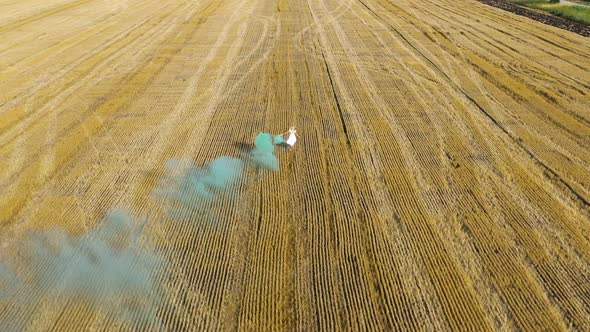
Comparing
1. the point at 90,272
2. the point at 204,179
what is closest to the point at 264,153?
the point at 204,179

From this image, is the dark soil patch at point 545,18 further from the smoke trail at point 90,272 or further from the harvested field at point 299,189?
the smoke trail at point 90,272

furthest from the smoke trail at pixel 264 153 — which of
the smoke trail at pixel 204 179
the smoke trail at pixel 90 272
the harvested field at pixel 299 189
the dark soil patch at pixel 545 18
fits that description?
the dark soil patch at pixel 545 18

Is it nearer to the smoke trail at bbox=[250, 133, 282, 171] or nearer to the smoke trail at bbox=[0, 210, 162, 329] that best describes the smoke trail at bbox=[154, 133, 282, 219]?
the smoke trail at bbox=[250, 133, 282, 171]

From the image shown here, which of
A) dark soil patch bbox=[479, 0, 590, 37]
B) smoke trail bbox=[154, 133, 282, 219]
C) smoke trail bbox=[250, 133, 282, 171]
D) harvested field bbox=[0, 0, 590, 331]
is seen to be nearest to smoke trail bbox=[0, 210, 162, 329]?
harvested field bbox=[0, 0, 590, 331]

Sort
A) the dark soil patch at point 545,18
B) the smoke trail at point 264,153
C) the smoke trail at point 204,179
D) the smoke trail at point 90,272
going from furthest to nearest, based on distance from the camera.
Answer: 1. the dark soil patch at point 545,18
2. the smoke trail at point 264,153
3. the smoke trail at point 204,179
4. the smoke trail at point 90,272

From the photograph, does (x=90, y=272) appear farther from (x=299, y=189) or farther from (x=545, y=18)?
(x=545, y=18)

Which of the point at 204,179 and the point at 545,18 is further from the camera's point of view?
the point at 545,18
